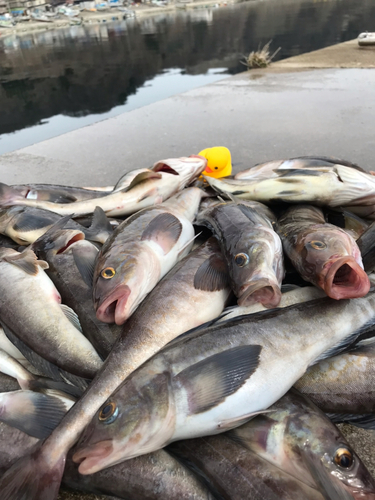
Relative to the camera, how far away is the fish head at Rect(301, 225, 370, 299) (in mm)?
1627

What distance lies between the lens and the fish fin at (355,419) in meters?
1.60

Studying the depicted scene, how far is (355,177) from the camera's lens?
8.63 feet

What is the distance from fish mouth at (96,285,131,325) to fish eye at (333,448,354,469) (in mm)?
Answer: 1003

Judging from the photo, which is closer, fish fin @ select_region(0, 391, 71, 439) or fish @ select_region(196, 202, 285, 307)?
fish fin @ select_region(0, 391, 71, 439)

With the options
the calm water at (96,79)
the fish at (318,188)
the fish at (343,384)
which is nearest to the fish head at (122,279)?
the fish at (343,384)

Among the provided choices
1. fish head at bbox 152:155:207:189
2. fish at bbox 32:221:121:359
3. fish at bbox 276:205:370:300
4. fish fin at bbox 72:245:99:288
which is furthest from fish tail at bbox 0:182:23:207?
fish at bbox 276:205:370:300

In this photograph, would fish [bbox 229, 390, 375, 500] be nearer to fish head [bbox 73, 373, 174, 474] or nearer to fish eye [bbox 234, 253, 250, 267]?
fish head [bbox 73, 373, 174, 474]

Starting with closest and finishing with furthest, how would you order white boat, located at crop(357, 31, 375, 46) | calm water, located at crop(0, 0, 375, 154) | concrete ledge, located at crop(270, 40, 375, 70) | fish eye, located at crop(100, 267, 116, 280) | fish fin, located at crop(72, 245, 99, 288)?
fish eye, located at crop(100, 267, 116, 280), fish fin, located at crop(72, 245, 99, 288), concrete ledge, located at crop(270, 40, 375, 70), calm water, located at crop(0, 0, 375, 154), white boat, located at crop(357, 31, 375, 46)

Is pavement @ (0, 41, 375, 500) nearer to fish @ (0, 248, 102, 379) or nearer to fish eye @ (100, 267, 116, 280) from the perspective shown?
fish @ (0, 248, 102, 379)

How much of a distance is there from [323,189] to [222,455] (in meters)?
1.87

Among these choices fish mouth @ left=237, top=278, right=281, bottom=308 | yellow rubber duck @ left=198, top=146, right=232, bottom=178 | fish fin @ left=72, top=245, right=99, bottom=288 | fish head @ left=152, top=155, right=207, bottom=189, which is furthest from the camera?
yellow rubber duck @ left=198, top=146, right=232, bottom=178

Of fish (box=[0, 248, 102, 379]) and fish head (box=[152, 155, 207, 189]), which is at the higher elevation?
fish head (box=[152, 155, 207, 189])

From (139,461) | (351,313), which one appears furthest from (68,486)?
(351,313)

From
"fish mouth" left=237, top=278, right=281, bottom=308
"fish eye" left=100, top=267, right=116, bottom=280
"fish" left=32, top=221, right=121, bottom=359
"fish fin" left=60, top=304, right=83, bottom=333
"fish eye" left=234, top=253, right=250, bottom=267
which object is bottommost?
"fish fin" left=60, top=304, right=83, bottom=333
